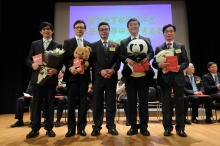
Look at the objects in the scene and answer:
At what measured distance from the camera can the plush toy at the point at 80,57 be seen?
2.58m

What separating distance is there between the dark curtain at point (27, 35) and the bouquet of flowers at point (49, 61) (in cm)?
432

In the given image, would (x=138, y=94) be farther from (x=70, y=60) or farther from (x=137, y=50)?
(x=70, y=60)

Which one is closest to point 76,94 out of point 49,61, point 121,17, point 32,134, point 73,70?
point 73,70

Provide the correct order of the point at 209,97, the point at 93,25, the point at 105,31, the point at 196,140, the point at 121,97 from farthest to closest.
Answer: the point at 93,25 < the point at 121,97 < the point at 209,97 < the point at 105,31 < the point at 196,140

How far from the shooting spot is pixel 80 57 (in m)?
2.61

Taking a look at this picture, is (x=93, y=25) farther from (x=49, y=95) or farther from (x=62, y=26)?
(x=49, y=95)

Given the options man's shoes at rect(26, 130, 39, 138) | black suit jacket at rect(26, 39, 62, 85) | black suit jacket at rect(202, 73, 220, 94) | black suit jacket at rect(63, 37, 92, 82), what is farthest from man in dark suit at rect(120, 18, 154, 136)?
black suit jacket at rect(202, 73, 220, 94)

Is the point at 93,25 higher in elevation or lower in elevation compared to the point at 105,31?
higher

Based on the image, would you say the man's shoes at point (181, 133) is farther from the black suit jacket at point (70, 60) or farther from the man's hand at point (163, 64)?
the black suit jacket at point (70, 60)

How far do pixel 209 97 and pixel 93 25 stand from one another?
3852 millimetres

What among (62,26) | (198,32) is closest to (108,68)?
(62,26)

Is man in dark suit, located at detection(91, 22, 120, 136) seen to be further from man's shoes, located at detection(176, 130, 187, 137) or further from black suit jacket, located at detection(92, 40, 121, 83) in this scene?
man's shoes, located at detection(176, 130, 187, 137)

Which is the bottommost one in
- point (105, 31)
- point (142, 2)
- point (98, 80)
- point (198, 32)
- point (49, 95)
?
point (49, 95)

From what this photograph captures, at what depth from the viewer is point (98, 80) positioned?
2.77 m
